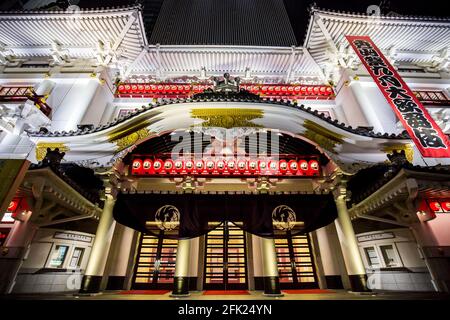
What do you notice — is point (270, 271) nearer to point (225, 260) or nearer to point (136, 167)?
point (225, 260)

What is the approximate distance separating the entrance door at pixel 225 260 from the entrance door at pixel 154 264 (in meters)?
1.65

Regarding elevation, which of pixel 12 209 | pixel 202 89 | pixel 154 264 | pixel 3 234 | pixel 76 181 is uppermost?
pixel 202 89

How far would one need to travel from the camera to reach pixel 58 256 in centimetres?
857

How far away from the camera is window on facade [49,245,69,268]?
8406 millimetres

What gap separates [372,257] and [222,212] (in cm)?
685

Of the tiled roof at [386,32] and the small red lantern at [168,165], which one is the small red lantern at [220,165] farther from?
the tiled roof at [386,32]

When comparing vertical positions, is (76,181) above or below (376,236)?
above

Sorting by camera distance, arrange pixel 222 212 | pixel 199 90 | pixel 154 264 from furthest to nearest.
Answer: pixel 199 90 < pixel 154 264 < pixel 222 212

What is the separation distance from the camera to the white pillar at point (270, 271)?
704cm

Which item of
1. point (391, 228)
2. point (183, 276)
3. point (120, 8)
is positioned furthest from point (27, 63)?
point (391, 228)

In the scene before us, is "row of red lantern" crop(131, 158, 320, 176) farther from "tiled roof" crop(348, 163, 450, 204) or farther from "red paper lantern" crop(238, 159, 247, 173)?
"tiled roof" crop(348, 163, 450, 204)

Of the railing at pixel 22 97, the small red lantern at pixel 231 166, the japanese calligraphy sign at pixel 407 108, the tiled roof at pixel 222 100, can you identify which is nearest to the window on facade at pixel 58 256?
the tiled roof at pixel 222 100

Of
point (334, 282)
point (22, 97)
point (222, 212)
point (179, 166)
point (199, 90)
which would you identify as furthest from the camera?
point (199, 90)

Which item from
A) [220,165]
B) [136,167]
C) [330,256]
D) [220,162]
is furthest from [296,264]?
[136,167]
